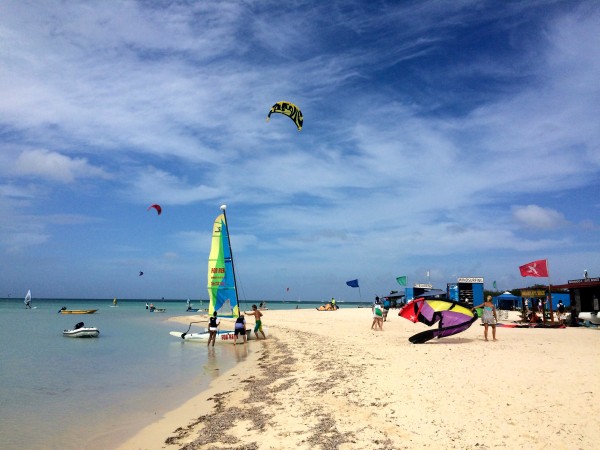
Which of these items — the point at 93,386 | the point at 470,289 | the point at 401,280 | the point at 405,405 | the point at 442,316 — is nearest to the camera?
the point at 405,405

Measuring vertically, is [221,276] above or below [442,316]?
above

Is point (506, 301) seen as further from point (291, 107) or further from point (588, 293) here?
point (291, 107)

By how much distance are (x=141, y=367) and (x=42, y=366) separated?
150 inches

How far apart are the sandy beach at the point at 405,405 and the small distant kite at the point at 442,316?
7.74ft

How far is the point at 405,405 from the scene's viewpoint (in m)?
7.52

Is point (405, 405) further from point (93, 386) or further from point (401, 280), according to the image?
point (401, 280)

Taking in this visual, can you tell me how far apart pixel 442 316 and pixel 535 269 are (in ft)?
27.7

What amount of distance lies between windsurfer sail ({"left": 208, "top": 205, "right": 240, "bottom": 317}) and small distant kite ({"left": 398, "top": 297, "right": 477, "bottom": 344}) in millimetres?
10083

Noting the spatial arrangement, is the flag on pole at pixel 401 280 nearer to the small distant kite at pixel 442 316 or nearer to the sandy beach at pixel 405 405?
the small distant kite at pixel 442 316

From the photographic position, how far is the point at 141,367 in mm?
15641

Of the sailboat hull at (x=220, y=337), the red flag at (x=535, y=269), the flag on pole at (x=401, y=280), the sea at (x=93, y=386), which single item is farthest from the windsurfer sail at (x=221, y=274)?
the flag on pole at (x=401, y=280)

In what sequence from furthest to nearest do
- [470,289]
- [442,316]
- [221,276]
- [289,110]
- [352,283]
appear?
1. [352,283]
2. [470,289]
3. [221,276]
4. [289,110]
5. [442,316]

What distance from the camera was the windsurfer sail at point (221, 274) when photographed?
22156mm

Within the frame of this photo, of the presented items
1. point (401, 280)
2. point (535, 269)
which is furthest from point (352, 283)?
point (535, 269)
